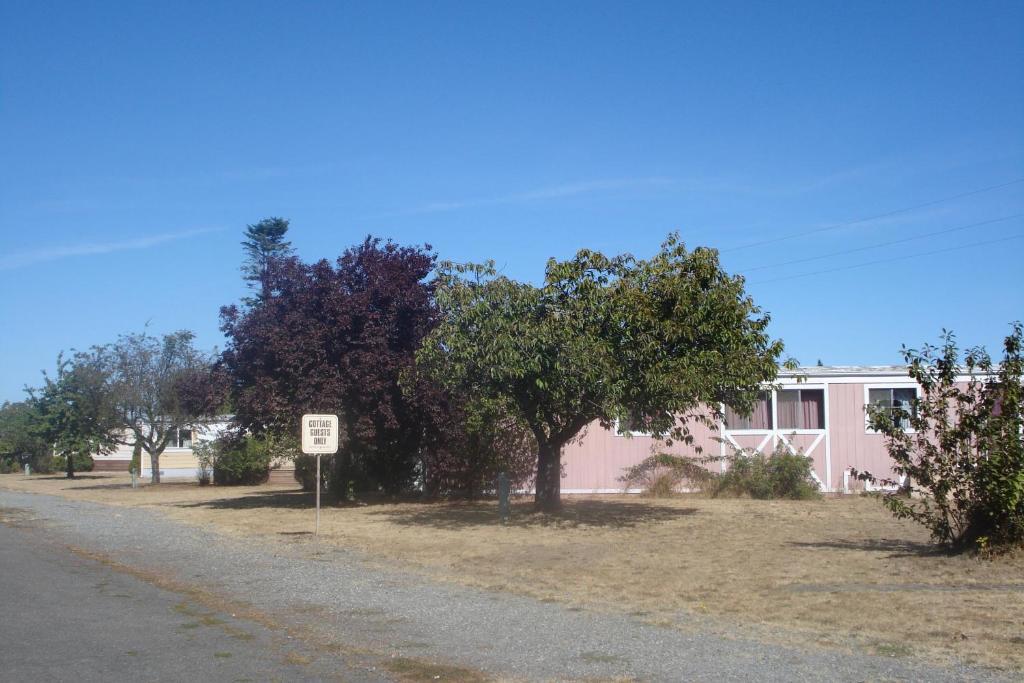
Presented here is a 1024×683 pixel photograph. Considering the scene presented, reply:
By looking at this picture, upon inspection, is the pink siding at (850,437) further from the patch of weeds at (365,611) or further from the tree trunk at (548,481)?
the patch of weeds at (365,611)

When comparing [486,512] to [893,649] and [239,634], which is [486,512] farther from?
[893,649]

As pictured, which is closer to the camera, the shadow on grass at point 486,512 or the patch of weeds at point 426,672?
the patch of weeds at point 426,672

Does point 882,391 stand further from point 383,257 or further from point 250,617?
point 250,617

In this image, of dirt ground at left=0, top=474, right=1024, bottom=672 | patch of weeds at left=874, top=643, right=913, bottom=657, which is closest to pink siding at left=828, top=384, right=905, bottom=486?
dirt ground at left=0, top=474, right=1024, bottom=672

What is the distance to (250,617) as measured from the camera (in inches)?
386

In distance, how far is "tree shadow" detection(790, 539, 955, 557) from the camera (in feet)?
44.3

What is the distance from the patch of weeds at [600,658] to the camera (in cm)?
780

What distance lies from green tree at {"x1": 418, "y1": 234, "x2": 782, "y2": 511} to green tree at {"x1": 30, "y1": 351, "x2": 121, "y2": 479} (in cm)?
2486

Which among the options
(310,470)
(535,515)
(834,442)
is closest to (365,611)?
(535,515)

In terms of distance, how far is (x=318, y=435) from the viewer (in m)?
18.3

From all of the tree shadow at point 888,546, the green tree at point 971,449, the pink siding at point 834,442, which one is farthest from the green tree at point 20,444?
the green tree at point 971,449

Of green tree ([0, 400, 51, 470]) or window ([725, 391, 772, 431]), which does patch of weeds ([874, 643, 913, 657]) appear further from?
green tree ([0, 400, 51, 470])

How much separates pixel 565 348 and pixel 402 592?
626 cm

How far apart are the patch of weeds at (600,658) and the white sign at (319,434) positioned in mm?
10932
